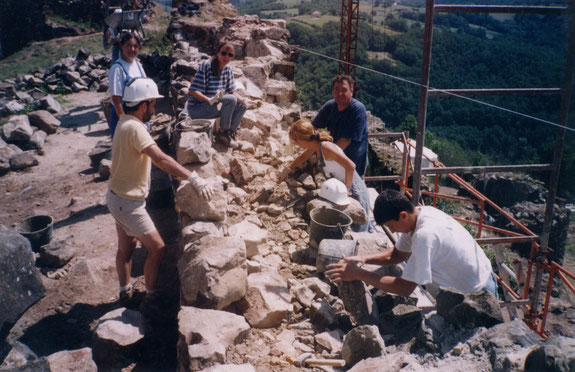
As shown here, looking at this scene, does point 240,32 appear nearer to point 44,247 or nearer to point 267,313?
point 44,247

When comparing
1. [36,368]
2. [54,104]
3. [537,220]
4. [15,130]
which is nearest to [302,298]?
[36,368]

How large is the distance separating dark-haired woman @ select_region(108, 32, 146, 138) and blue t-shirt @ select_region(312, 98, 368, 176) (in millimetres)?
2276

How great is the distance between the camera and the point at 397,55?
56.5 metres

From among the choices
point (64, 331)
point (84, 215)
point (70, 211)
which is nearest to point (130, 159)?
point (64, 331)

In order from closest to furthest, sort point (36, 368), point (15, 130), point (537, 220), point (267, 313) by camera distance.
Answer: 1. point (36, 368)
2. point (267, 313)
3. point (15, 130)
4. point (537, 220)

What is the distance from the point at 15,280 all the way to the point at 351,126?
3.40 metres

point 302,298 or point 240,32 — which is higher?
point 240,32

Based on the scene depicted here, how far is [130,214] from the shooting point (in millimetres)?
3408

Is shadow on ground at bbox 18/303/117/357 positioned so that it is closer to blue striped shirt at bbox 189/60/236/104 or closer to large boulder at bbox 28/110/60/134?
blue striped shirt at bbox 189/60/236/104

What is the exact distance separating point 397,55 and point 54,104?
5241 cm

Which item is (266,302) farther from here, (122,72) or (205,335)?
(122,72)

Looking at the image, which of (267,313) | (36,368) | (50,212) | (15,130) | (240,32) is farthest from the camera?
(240,32)

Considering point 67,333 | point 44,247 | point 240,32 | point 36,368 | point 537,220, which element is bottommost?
point 537,220

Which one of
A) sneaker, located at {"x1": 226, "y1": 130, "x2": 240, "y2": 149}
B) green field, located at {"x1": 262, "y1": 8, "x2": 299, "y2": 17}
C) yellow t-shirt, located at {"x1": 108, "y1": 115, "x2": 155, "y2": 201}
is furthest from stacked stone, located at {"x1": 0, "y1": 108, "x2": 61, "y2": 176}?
green field, located at {"x1": 262, "y1": 8, "x2": 299, "y2": 17}
